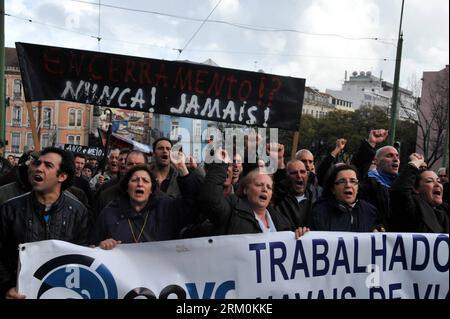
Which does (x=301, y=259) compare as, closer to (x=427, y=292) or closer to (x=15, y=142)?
(x=427, y=292)

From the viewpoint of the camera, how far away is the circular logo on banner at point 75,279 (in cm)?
342

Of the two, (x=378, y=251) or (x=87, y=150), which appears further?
(x=87, y=150)

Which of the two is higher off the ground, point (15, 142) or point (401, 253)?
point (401, 253)

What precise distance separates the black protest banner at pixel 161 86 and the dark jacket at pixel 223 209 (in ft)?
5.62

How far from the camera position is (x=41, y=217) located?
3510 mm

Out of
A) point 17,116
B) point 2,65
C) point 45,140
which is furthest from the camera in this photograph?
point 17,116

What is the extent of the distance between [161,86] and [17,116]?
68.7 m

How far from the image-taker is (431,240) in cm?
381

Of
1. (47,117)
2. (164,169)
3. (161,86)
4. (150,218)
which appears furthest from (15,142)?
(150,218)

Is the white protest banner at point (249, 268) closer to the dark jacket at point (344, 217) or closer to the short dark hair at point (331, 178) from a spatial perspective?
the dark jacket at point (344, 217)

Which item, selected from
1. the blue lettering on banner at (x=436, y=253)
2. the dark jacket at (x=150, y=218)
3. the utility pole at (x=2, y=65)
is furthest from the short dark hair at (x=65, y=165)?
the utility pole at (x=2, y=65)

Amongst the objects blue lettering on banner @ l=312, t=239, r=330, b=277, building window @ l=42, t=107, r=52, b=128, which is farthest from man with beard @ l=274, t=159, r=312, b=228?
building window @ l=42, t=107, r=52, b=128

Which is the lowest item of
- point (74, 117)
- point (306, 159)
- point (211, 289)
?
point (211, 289)
